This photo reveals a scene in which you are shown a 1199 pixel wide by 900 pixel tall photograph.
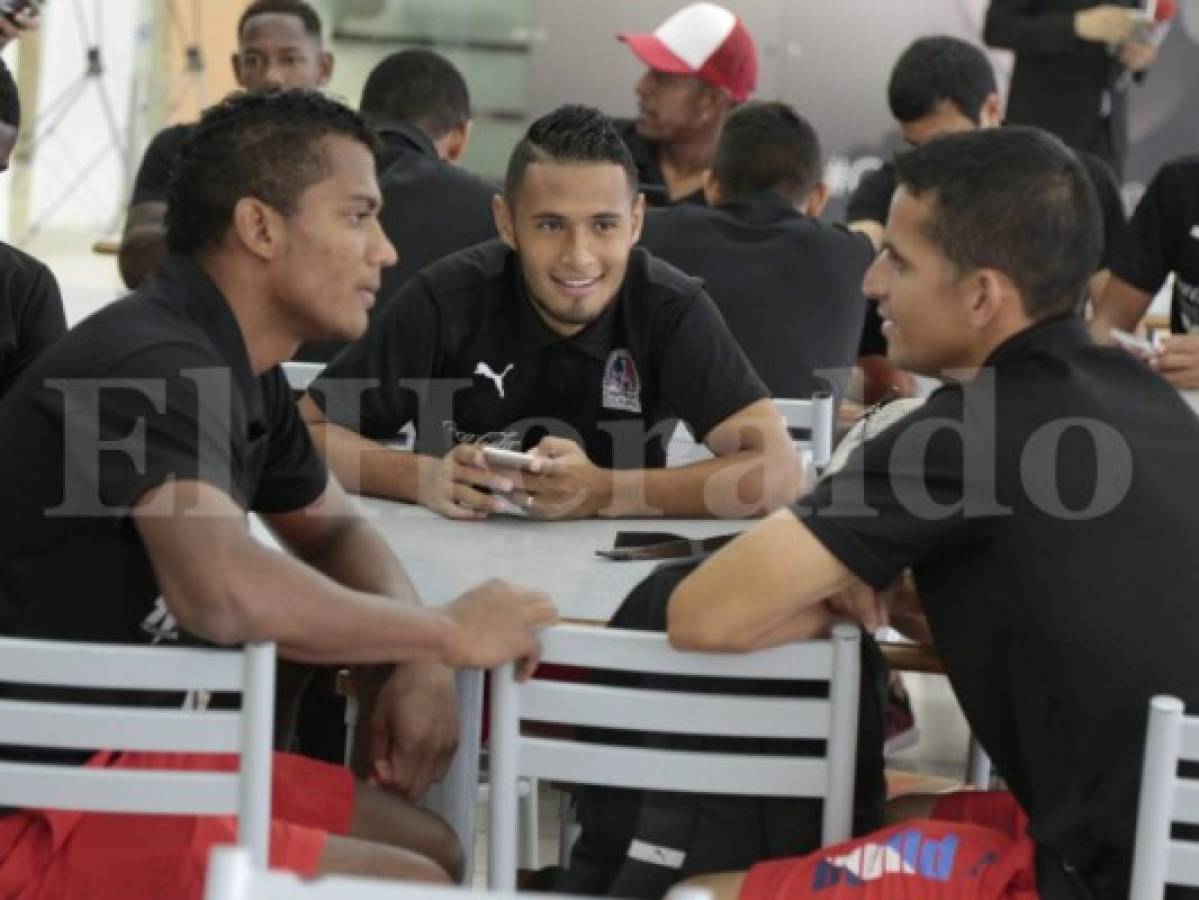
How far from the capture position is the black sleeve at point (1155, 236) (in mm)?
4188

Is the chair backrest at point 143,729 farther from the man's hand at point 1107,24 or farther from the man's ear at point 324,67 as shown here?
the man's hand at point 1107,24

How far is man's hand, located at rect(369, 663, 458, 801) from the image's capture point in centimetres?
226

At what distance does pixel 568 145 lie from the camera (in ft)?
10.3

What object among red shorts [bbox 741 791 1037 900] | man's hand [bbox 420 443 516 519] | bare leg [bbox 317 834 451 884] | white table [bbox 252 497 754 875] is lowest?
bare leg [bbox 317 834 451 884]

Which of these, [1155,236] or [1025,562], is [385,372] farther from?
[1155,236]

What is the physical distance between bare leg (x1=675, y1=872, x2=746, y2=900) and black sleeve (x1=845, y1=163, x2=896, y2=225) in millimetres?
3230

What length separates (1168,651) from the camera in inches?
75.1

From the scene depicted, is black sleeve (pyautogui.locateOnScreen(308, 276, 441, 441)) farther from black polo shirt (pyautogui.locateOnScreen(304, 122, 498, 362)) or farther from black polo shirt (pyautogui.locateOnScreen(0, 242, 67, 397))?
black polo shirt (pyautogui.locateOnScreen(304, 122, 498, 362))

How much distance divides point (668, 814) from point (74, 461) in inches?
28.4

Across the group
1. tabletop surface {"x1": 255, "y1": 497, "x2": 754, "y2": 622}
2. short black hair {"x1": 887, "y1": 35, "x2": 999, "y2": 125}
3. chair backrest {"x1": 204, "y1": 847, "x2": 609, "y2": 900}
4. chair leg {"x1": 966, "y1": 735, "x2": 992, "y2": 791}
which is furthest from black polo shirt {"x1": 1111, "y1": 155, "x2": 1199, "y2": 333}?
chair backrest {"x1": 204, "y1": 847, "x2": 609, "y2": 900}

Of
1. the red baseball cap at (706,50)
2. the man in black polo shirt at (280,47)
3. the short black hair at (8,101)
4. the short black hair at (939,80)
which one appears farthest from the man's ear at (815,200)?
the short black hair at (8,101)

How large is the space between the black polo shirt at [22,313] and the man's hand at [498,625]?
3.68 feet

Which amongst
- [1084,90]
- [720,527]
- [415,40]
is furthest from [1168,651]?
[415,40]

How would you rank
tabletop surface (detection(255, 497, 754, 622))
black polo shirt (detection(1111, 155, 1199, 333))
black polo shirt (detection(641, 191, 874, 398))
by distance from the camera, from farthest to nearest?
black polo shirt (detection(1111, 155, 1199, 333)) < black polo shirt (detection(641, 191, 874, 398)) < tabletop surface (detection(255, 497, 754, 622))
